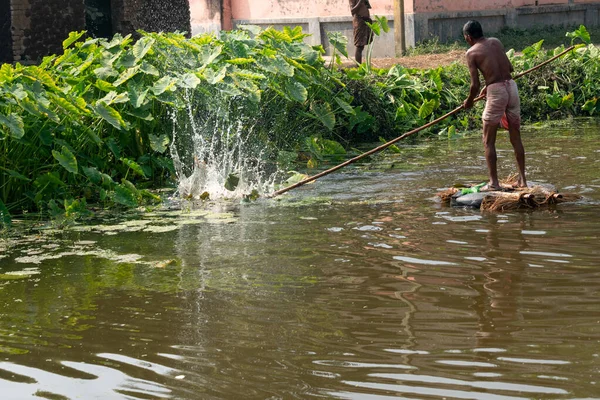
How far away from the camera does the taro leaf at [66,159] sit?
328 inches

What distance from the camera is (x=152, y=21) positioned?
55.8 ft

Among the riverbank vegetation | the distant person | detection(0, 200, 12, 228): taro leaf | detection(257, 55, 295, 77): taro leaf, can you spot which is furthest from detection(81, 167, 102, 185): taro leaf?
the distant person

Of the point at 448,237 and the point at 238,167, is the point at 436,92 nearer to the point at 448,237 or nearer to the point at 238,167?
the point at 238,167

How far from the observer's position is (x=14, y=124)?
815 centimetres

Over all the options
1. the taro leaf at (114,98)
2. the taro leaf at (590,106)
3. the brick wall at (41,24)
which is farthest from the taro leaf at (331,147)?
the brick wall at (41,24)

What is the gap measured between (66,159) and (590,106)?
8.74 meters

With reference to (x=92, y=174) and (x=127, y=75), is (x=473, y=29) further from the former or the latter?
(x=92, y=174)

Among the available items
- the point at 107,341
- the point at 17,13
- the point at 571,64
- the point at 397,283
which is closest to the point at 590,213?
the point at 397,283

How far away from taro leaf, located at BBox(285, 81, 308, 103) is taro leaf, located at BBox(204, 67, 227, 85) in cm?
104

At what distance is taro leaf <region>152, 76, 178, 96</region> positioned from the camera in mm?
9360

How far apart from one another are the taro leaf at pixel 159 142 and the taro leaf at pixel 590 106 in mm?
7253

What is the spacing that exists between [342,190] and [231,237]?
2161 millimetres

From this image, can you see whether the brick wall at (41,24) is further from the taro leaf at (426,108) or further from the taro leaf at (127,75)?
the taro leaf at (127,75)

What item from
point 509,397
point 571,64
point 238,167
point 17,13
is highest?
point 17,13
